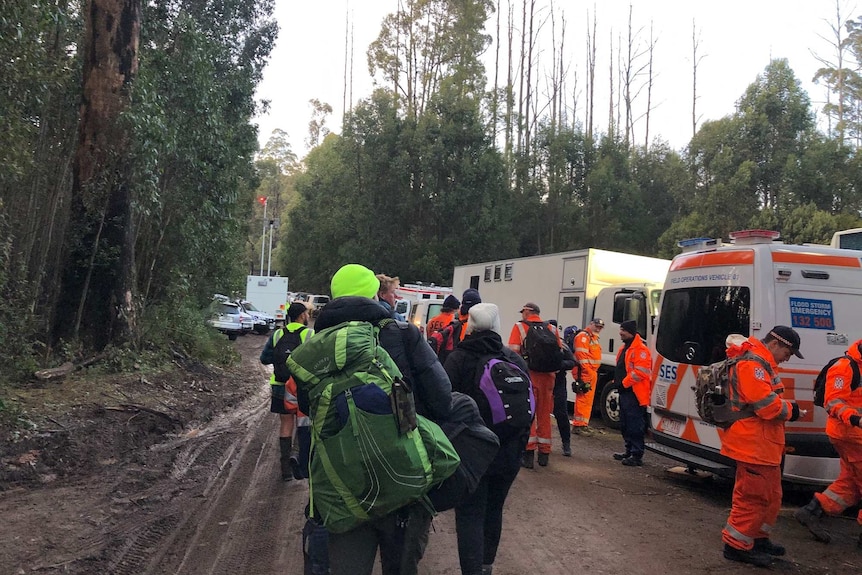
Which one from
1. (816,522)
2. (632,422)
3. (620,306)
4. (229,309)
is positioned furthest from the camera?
(229,309)

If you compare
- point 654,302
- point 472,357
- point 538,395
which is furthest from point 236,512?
point 654,302

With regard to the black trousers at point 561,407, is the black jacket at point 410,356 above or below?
above

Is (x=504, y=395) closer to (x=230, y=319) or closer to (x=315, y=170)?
(x=230, y=319)

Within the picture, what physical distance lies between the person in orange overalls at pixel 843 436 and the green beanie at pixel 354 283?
419 centimetres

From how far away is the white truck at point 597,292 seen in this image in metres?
11.3

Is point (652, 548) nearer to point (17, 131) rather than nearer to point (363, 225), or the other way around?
point (17, 131)

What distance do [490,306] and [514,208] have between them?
31.2 metres

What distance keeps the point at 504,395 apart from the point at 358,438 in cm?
165

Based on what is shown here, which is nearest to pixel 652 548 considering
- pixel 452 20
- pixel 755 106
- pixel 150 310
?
pixel 150 310

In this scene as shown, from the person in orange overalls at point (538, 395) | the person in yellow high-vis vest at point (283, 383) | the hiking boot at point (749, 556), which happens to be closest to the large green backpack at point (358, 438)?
the hiking boot at point (749, 556)

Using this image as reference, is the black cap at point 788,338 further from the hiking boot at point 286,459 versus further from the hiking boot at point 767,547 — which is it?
the hiking boot at point 286,459

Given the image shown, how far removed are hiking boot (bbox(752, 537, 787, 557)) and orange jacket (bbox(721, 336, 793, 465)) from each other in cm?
66

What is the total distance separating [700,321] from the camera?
7293mm

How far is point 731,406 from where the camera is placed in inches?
195
